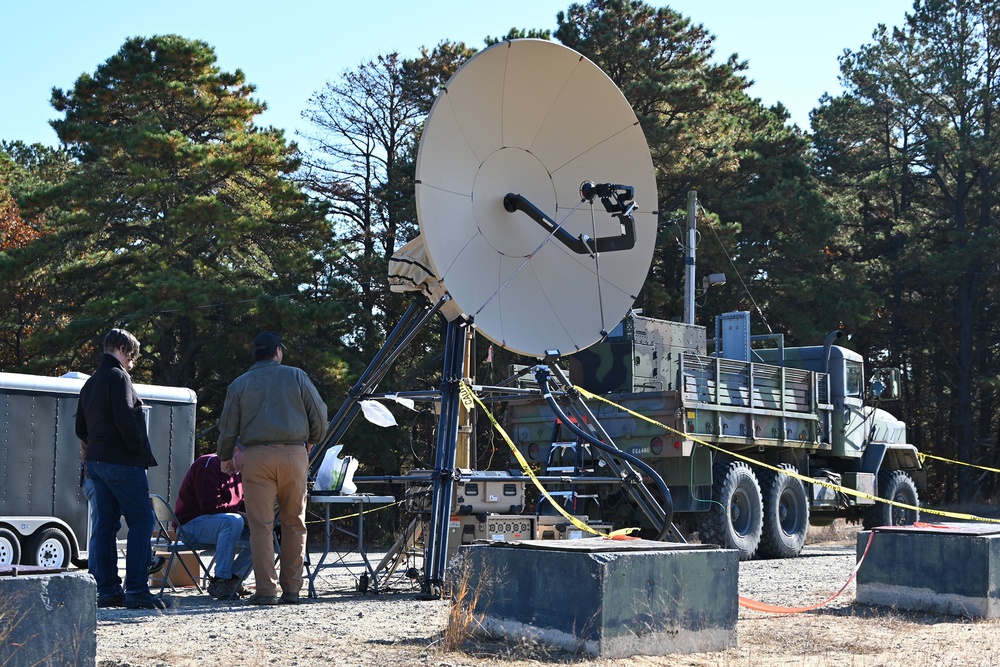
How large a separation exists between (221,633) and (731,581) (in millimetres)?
2881

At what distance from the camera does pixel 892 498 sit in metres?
19.3

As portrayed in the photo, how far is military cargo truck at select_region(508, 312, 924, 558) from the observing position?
14930mm

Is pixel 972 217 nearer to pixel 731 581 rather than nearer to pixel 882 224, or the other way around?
pixel 882 224

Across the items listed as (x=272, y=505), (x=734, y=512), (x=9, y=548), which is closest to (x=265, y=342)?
(x=272, y=505)

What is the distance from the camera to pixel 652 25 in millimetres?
30953

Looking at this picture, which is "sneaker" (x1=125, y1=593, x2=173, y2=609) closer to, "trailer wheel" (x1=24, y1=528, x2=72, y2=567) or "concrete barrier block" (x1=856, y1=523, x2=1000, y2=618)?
"concrete barrier block" (x1=856, y1=523, x2=1000, y2=618)

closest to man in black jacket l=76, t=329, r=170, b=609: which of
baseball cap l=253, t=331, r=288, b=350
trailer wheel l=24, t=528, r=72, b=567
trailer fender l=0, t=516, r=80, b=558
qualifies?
baseball cap l=253, t=331, r=288, b=350

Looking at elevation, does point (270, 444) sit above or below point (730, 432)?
below

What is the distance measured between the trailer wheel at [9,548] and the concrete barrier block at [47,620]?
890 centimetres

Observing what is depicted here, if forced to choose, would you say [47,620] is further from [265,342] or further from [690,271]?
[690,271]

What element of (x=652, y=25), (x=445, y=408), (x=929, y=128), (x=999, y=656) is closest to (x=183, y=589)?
(x=445, y=408)

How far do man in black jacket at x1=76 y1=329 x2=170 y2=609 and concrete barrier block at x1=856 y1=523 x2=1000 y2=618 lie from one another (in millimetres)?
5216

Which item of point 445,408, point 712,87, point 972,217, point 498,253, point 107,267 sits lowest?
point 445,408

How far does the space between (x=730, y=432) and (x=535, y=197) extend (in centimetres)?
615
